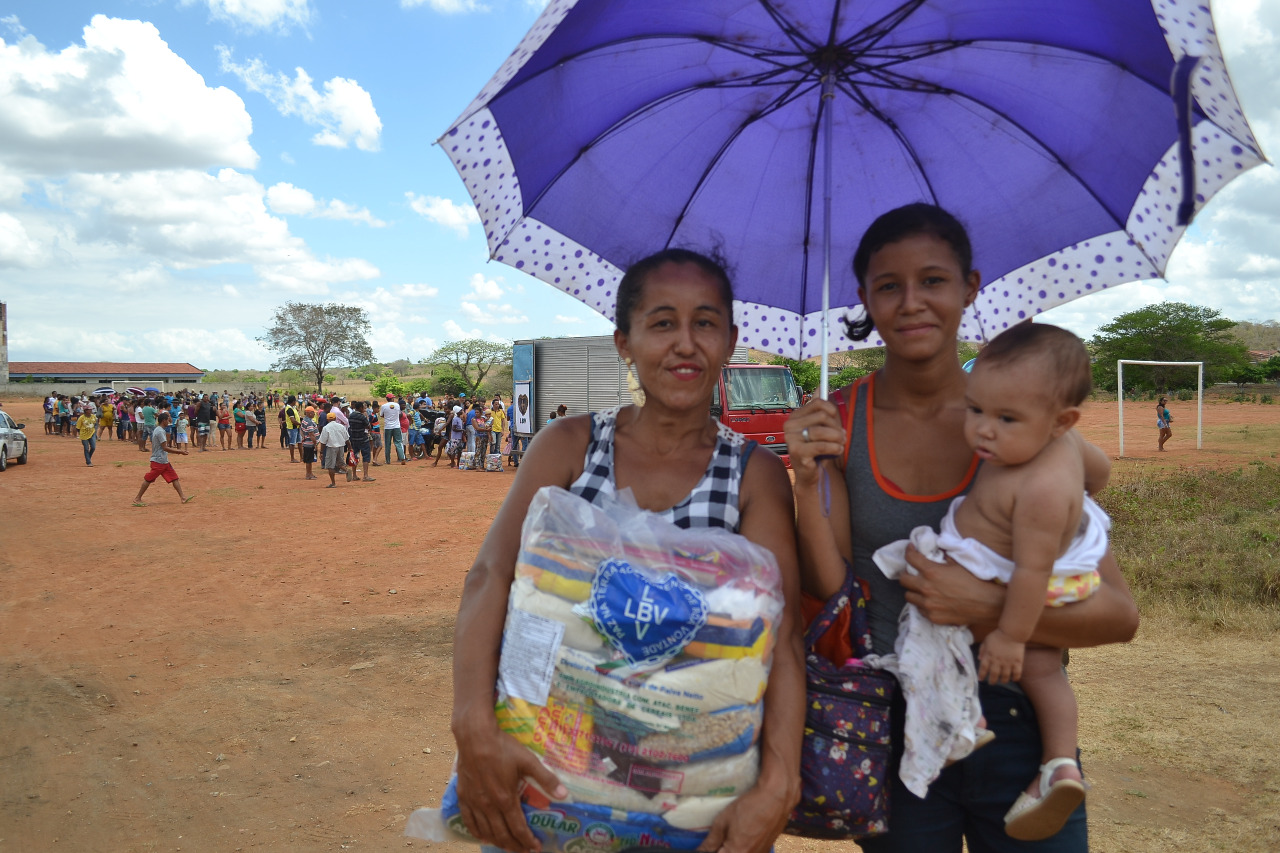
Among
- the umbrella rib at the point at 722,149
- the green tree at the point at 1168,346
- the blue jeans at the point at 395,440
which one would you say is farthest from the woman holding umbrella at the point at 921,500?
the green tree at the point at 1168,346

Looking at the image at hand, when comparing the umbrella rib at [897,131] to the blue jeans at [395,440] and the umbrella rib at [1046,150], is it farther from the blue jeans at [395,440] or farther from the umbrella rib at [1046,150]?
the blue jeans at [395,440]

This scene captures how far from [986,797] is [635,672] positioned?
92 cm

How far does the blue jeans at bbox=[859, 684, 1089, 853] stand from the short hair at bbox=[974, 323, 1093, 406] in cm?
68

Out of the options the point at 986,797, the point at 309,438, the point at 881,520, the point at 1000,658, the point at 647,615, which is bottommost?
the point at 986,797

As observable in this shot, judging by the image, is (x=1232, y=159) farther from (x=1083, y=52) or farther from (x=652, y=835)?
(x=652, y=835)

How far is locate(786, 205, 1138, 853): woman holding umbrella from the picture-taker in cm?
171

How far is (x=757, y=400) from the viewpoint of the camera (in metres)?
16.6

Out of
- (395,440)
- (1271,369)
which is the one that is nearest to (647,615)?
(395,440)

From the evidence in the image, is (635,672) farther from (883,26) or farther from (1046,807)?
(883,26)

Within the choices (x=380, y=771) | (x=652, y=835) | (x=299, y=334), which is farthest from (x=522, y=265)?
(x=299, y=334)

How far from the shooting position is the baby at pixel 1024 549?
164cm

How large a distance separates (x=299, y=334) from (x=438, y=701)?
6335 centimetres

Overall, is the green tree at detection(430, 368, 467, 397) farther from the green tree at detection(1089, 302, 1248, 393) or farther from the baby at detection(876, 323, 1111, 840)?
the baby at detection(876, 323, 1111, 840)

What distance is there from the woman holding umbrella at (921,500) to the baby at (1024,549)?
5 centimetres
